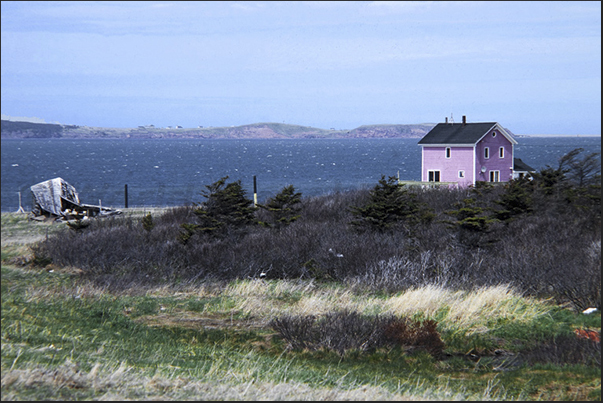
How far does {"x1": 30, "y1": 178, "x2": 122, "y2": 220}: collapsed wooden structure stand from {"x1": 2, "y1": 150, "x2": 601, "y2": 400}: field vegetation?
3.07 metres

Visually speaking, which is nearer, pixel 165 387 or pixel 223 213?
pixel 165 387

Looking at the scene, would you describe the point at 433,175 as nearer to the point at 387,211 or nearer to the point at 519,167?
the point at 519,167

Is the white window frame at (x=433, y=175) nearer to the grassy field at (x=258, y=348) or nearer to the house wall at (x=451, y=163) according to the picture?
the house wall at (x=451, y=163)

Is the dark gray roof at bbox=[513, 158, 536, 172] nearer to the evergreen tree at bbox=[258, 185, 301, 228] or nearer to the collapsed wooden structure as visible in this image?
the evergreen tree at bbox=[258, 185, 301, 228]

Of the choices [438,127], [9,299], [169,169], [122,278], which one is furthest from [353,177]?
[9,299]

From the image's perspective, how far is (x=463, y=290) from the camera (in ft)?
39.3

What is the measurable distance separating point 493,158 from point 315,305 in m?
32.6

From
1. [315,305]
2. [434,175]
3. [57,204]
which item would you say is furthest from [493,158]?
[315,305]

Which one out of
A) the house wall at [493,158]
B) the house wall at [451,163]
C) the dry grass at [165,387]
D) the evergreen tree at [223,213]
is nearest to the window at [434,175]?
the house wall at [451,163]

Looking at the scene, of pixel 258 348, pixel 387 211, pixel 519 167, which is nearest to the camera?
pixel 258 348

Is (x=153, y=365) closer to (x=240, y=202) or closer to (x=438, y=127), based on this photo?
(x=240, y=202)

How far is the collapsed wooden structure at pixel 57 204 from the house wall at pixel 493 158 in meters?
23.6

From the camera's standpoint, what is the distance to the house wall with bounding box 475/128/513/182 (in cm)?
3941

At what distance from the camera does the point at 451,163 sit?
40062 mm
